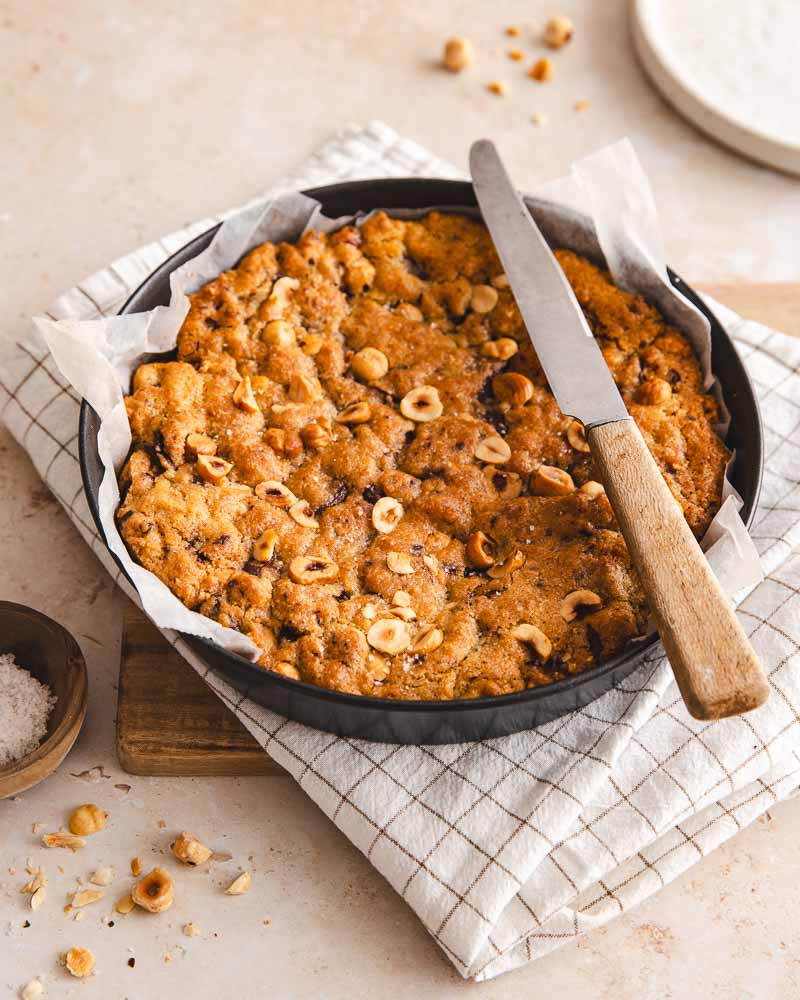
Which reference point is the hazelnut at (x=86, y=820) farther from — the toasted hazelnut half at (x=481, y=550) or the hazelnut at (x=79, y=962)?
the toasted hazelnut half at (x=481, y=550)

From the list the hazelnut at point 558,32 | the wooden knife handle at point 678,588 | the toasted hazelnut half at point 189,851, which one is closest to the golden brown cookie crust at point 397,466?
the wooden knife handle at point 678,588

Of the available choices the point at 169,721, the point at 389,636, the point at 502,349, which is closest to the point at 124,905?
Answer: the point at 169,721

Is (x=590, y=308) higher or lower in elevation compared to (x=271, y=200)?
lower

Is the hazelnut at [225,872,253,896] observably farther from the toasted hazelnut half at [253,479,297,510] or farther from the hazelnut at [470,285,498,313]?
the hazelnut at [470,285,498,313]

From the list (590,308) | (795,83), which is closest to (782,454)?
(590,308)

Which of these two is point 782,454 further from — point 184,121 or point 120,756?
point 184,121

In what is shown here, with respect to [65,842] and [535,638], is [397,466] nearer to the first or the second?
[535,638]
